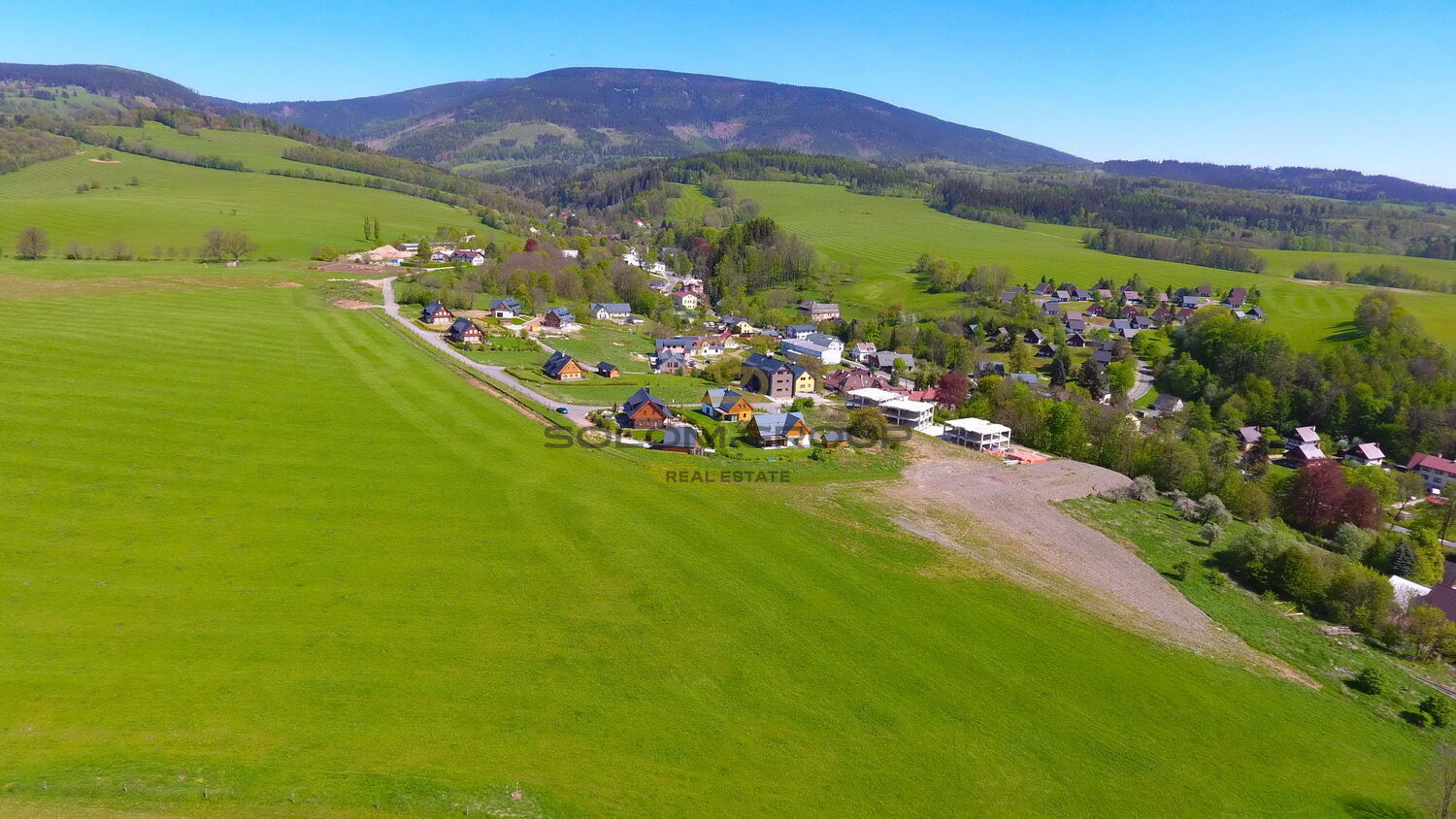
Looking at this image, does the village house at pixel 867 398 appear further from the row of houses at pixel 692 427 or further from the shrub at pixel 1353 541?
the shrub at pixel 1353 541

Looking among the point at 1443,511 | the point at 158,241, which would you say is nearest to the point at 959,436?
the point at 1443,511

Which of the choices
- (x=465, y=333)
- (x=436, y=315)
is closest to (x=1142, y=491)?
(x=465, y=333)

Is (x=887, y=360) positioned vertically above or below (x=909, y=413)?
above

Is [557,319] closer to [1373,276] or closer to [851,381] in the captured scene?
[851,381]

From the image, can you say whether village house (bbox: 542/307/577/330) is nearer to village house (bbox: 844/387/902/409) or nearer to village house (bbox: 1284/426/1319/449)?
village house (bbox: 844/387/902/409)

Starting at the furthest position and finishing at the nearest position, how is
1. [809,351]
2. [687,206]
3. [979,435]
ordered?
1. [687,206]
2. [809,351]
3. [979,435]

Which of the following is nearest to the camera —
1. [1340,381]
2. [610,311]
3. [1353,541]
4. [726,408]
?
[1353,541]

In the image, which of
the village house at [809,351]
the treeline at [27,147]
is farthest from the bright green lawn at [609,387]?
the treeline at [27,147]
